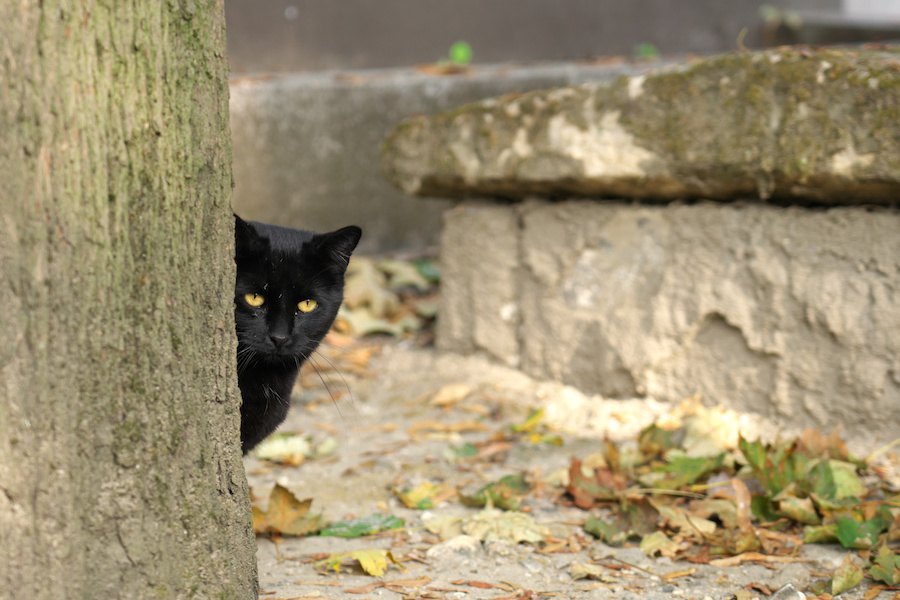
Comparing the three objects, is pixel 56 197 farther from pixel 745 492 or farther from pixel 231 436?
pixel 745 492

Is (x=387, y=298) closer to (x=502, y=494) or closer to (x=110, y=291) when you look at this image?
(x=502, y=494)

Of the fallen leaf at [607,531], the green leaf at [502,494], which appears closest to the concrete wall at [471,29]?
the green leaf at [502,494]

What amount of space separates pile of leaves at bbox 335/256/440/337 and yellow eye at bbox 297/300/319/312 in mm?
1656

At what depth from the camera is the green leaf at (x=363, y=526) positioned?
8.83 ft

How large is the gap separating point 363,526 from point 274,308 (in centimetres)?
63

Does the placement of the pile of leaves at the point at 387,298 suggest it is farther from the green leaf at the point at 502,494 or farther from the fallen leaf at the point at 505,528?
the fallen leaf at the point at 505,528

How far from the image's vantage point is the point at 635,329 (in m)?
3.65

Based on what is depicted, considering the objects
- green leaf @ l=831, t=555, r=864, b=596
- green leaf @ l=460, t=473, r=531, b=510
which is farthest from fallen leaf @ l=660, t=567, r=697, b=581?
green leaf @ l=460, t=473, r=531, b=510

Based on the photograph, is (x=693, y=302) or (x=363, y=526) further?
(x=693, y=302)

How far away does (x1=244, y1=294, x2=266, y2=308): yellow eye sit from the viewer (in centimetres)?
266

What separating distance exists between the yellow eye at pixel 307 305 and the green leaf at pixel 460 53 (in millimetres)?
3251

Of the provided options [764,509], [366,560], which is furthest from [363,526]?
[764,509]

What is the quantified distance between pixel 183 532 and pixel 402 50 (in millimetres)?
4317

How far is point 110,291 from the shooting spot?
1609 mm
